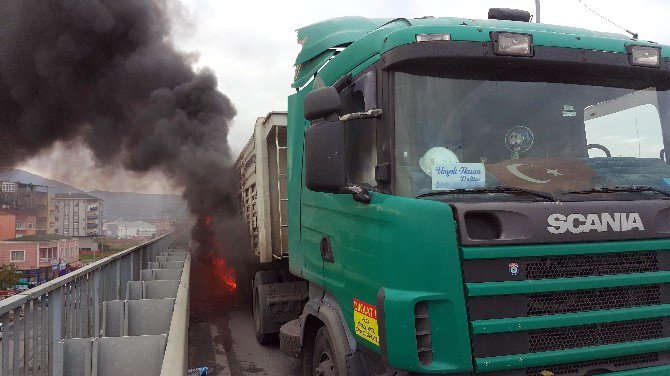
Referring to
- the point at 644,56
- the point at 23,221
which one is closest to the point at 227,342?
the point at 644,56

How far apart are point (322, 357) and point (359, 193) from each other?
137 cm

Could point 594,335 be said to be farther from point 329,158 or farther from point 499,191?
point 329,158

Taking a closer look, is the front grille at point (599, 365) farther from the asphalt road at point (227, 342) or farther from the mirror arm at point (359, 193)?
the asphalt road at point (227, 342)

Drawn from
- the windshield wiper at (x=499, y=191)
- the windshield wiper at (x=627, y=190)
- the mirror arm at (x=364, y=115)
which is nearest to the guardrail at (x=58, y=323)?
the mirror arm at (x=364, y=115)

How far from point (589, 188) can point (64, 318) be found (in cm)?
405

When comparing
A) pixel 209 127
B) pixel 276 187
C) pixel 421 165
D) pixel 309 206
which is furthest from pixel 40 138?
pixel 421 165

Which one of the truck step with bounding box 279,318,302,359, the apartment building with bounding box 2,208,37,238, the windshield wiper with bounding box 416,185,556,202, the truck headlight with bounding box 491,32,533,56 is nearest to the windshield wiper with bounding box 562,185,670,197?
the windshield wiper with bounding box 416,185,556,202

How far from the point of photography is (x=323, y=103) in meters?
3.09

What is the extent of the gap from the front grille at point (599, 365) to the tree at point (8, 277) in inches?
2062

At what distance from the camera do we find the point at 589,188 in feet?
9.70

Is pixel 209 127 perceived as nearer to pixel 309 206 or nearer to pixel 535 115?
pixel 309 206

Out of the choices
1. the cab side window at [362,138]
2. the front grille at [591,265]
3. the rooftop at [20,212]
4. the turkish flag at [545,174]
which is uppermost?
the rooftop at [20,212]

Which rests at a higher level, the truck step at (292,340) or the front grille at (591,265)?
the front grille at (591,265)

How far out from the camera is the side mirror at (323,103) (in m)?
3.07
